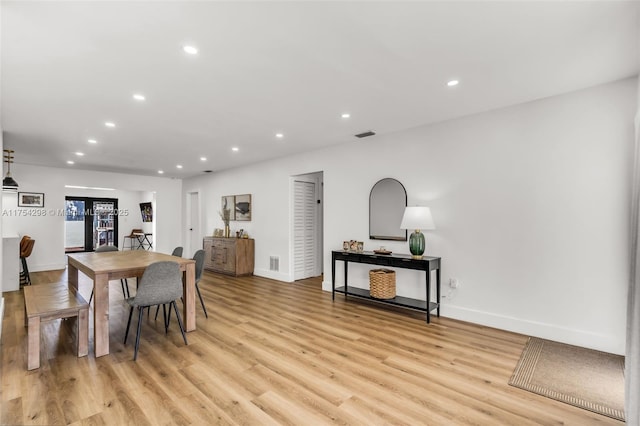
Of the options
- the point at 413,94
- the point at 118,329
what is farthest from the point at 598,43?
the point at 118,329

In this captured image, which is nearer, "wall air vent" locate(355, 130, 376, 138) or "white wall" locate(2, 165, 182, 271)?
"wall air vent" locate(355, 130, 376, 138)

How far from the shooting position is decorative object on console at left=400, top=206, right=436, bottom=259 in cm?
377

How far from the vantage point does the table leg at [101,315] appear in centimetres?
288

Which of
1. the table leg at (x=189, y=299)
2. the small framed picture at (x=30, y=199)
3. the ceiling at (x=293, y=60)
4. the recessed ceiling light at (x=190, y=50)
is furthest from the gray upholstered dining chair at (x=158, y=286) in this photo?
the small framed picture at (x=30, y=199)

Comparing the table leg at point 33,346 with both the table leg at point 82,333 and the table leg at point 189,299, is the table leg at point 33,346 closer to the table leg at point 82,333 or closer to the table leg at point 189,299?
the table leg at point 82,333

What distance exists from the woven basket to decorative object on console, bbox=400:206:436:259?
498 millimetres

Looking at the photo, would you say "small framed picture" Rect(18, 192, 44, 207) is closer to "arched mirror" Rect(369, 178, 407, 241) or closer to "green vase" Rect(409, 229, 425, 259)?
"arched mirror" Rect(369, 178, 407, 241)

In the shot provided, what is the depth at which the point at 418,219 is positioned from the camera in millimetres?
3795

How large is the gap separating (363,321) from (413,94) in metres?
2.65

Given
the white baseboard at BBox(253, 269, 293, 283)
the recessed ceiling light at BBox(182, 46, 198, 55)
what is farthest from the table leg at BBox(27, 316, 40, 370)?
the white baseboard at BBox(253, 269, 293, 283)

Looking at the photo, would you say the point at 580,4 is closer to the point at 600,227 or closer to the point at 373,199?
the point at 600,227

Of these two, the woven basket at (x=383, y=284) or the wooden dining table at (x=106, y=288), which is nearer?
the wooden dining table at (x=106, y=288)

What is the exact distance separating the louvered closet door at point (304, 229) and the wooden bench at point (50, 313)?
145 inches

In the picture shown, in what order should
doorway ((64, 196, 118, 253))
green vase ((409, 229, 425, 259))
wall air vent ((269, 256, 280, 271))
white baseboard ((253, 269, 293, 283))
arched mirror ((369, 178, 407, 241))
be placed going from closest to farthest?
1. green vase ((409, 229, 425, 259))
2. arched mirror ((369, 178, 407, 241))
3. white baseboard ((253, 269, 293, 283))
4. wall air vent ((269, 256, 280, 271))
5. doorway ((64, 196, 118, 253))
